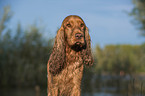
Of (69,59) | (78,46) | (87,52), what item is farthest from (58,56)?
(87,52)

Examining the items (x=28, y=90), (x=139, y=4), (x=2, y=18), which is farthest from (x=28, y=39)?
(x=139, y=4)

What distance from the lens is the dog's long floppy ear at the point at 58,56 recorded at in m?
3.20

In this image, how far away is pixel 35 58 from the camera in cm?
1786

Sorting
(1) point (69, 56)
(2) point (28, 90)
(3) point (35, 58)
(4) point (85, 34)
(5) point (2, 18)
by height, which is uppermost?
(5) point (2, 18)

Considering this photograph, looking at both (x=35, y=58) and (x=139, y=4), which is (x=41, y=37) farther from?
A: (x=139, y=4)

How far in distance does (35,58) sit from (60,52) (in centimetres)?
1494

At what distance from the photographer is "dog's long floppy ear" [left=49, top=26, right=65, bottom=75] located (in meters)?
3.20

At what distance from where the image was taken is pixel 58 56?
326 cm

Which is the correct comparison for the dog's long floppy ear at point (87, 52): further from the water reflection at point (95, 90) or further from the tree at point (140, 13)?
the tree at point (140, 13)

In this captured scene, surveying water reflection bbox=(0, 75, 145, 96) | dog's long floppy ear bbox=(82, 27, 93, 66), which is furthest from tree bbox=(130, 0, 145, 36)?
dog's long floppy ear bbox=(82, 27, 93, 66)

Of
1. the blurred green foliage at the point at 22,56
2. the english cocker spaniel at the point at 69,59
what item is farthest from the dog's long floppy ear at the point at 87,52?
the blurred green foliage at the point at 22,56

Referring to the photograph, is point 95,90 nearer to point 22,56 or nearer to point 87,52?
point 22,56

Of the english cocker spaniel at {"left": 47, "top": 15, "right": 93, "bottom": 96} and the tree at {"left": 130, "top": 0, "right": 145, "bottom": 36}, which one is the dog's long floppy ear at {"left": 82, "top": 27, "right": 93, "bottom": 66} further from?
the tree at {"left": 130, "top": 0, "right": 145, "bottom": 36}

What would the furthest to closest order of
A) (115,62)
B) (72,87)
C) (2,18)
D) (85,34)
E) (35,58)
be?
(115,62), (2,18), (35,58), (85,34), (72,87)
